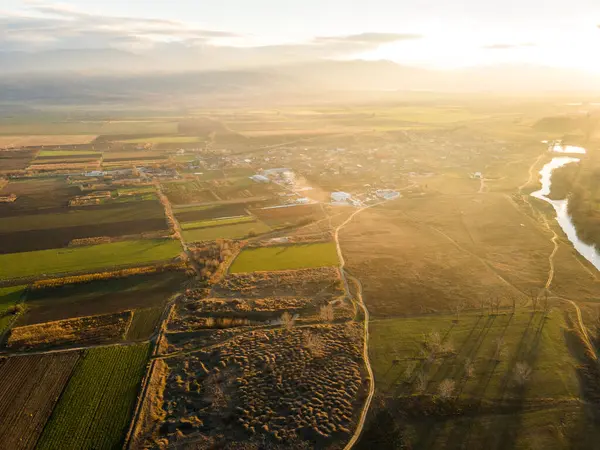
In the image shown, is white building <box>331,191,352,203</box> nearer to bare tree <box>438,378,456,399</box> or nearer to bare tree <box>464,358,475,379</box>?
bare tree <box>464,358,475,379</box>

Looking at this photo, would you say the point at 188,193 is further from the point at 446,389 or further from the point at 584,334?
the point at 584,334

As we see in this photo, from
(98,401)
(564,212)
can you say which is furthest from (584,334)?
(564,212)

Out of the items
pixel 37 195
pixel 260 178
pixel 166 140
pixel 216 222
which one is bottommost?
pixel 166 140

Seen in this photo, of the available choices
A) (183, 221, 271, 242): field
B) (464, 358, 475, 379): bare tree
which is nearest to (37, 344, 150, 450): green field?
(183, 221, 271, 242): field

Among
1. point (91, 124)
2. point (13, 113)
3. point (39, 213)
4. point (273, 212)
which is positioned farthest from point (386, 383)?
point (13, 113)

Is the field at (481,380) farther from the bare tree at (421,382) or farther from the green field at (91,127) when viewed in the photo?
the green field at (91,127)
